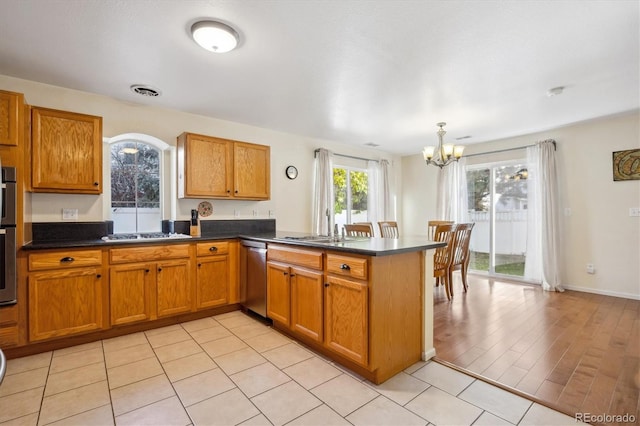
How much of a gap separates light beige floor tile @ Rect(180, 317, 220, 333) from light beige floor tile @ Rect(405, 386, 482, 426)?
208 centimetres

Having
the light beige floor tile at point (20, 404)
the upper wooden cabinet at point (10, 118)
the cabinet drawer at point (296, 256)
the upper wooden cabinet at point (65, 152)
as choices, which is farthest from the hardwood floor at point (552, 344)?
the upper wooden cabinet at point (10, 118)

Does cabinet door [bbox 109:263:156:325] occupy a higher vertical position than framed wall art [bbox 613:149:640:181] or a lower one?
lower

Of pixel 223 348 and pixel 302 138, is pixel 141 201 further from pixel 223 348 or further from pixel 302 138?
pixel 302 138

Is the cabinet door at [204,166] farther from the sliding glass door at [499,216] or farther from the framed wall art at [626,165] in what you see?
the framed wall art at [626,165]

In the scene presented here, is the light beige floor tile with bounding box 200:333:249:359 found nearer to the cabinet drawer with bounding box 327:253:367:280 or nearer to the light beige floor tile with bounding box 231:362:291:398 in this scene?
the light beige floor tile with bounding box 231:362:291:398

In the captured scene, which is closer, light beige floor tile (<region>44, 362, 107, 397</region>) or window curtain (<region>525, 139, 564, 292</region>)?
light beige floor tile (<region>44, 362, 107, 397</region>)

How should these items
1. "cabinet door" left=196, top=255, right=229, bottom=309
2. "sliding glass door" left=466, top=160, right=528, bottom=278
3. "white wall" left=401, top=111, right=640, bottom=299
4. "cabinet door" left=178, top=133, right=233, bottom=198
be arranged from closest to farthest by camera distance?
"cabinet door" left=196, top=255, right=229, bottom=309
"cabinet door" left=178, top=133, right=233, bottom=198
"white wall" left=401, top=111, right=640, bottom=299
"sliding glass door" left=466, top=160, right=528, bottom=278

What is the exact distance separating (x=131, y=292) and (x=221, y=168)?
1612 millimetres

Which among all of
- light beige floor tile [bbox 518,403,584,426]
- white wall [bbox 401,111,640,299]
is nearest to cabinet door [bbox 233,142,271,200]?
light beige floor tile [bbox 518,403,584,426]

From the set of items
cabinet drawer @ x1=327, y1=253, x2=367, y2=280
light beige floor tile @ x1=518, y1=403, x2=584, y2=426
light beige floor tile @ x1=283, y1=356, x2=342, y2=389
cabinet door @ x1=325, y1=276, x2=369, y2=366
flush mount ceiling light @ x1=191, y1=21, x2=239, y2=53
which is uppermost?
flush mount ceiling light @ x1=191, y1=21, x2=239, y2=53

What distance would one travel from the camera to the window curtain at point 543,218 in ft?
14.6

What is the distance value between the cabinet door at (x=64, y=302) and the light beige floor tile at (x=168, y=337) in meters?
0.46

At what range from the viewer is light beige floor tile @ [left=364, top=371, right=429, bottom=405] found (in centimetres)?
192

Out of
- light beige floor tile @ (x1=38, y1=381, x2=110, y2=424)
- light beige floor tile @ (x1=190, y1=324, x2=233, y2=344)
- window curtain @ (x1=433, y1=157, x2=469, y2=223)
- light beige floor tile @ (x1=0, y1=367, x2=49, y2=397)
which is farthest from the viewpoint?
window curtain @ (x1=433, y1=157, x2=469, y2=223)
